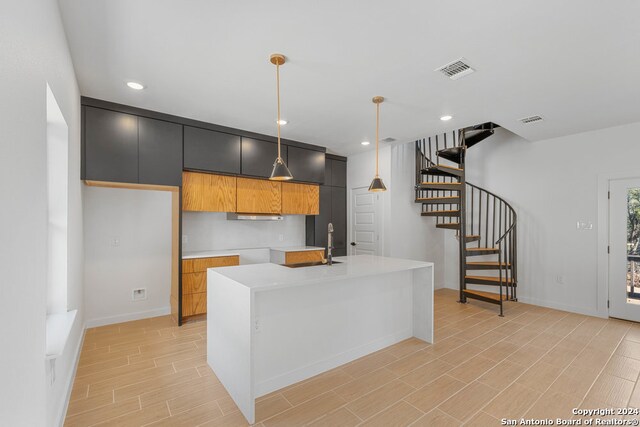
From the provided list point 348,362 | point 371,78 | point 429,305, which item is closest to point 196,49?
point 371,78

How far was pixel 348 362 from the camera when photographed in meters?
2.89

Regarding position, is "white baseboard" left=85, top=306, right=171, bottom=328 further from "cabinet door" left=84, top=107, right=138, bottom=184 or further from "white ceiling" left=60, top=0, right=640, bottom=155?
"white ceiling" left=60, top=0, right=640, bottom=155

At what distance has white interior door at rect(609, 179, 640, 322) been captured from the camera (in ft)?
13.2

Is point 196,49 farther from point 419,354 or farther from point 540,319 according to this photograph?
point 540,319

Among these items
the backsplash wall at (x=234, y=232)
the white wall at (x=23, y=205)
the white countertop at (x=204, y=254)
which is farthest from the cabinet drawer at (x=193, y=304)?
the white wall at (x=23, y=205)

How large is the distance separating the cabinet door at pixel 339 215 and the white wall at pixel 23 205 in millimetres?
4637

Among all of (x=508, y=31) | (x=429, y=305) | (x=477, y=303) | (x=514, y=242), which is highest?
(x=508, y=31)

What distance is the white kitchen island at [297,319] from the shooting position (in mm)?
2205

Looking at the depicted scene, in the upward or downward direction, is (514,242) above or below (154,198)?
below

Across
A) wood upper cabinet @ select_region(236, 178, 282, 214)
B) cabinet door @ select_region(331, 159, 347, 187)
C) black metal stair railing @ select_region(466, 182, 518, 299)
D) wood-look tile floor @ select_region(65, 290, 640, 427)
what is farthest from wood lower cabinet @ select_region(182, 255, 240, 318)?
black metal stair railing @ select_region(466, 182, 518, 299)

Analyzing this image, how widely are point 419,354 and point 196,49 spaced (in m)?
3.46

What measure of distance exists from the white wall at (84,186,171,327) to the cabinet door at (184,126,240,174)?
0.72m

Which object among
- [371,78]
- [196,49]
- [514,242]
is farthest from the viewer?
[514,242]

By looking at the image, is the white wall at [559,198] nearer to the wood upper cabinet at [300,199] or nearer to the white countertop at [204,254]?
the wood upper cabinet at [300,199]
